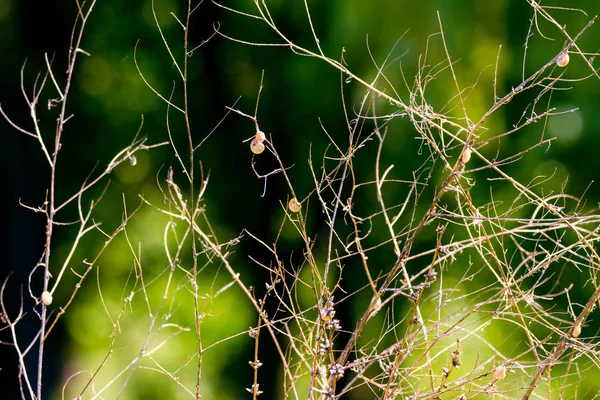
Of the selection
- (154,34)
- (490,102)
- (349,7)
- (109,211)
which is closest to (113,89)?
(154,34)

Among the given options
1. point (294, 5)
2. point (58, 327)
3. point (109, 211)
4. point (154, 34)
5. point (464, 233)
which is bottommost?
point (58, 327)

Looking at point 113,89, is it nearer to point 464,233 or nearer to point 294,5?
point 294,5

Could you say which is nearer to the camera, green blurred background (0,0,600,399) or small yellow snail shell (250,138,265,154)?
small yellow snail shell (250,138,265,154)

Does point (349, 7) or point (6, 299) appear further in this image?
point (6, 299)

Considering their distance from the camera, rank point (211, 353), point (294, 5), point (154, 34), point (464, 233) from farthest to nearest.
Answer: point (211, 353)
point (154, 34)
point (294, 5)
point (464, 233)

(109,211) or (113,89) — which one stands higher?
(113,89)

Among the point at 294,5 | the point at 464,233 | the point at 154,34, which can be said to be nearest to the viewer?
the point at 464,233

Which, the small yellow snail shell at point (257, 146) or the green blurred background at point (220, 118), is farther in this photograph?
the green blurred background at point (220, 118)

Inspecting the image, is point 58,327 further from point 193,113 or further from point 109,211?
point 193,113
